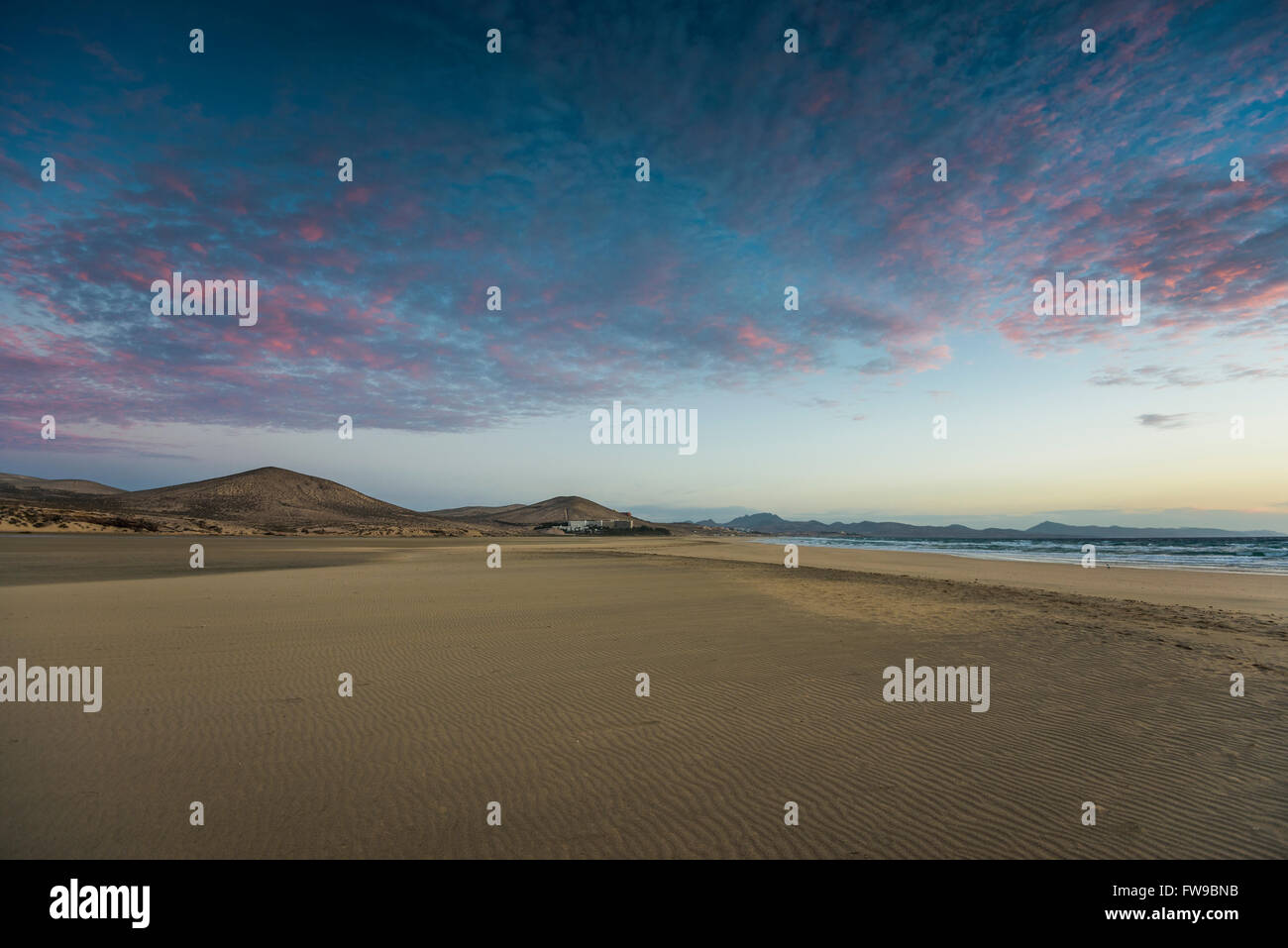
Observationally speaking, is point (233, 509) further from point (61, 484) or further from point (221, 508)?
point (61, 484)

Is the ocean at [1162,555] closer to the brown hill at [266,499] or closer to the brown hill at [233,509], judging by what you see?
the brown hill at [233,509]

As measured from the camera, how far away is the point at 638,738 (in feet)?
22.1

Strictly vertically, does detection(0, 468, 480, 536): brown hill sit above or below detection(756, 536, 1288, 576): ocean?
above

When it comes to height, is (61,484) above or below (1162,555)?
above

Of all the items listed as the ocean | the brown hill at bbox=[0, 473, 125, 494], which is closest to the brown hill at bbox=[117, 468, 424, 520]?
the brown hill at bbox=[0, 473, 125, 494]

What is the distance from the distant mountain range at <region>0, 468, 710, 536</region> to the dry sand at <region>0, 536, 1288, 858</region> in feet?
183

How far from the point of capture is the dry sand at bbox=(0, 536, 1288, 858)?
4.64 meters

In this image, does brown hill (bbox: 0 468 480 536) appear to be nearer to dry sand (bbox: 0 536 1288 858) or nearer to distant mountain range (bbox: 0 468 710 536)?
distant mountain range (bbox: 0 468 710 536)

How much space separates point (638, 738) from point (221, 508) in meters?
107

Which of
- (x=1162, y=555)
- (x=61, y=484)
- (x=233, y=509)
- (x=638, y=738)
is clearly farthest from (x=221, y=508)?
(x=1162, y=555)

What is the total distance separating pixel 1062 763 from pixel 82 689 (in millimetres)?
12386

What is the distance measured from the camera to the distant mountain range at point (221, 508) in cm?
5629

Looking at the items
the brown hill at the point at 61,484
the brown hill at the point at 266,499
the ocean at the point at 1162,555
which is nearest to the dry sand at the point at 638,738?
the ocean at the point at 1162,555
